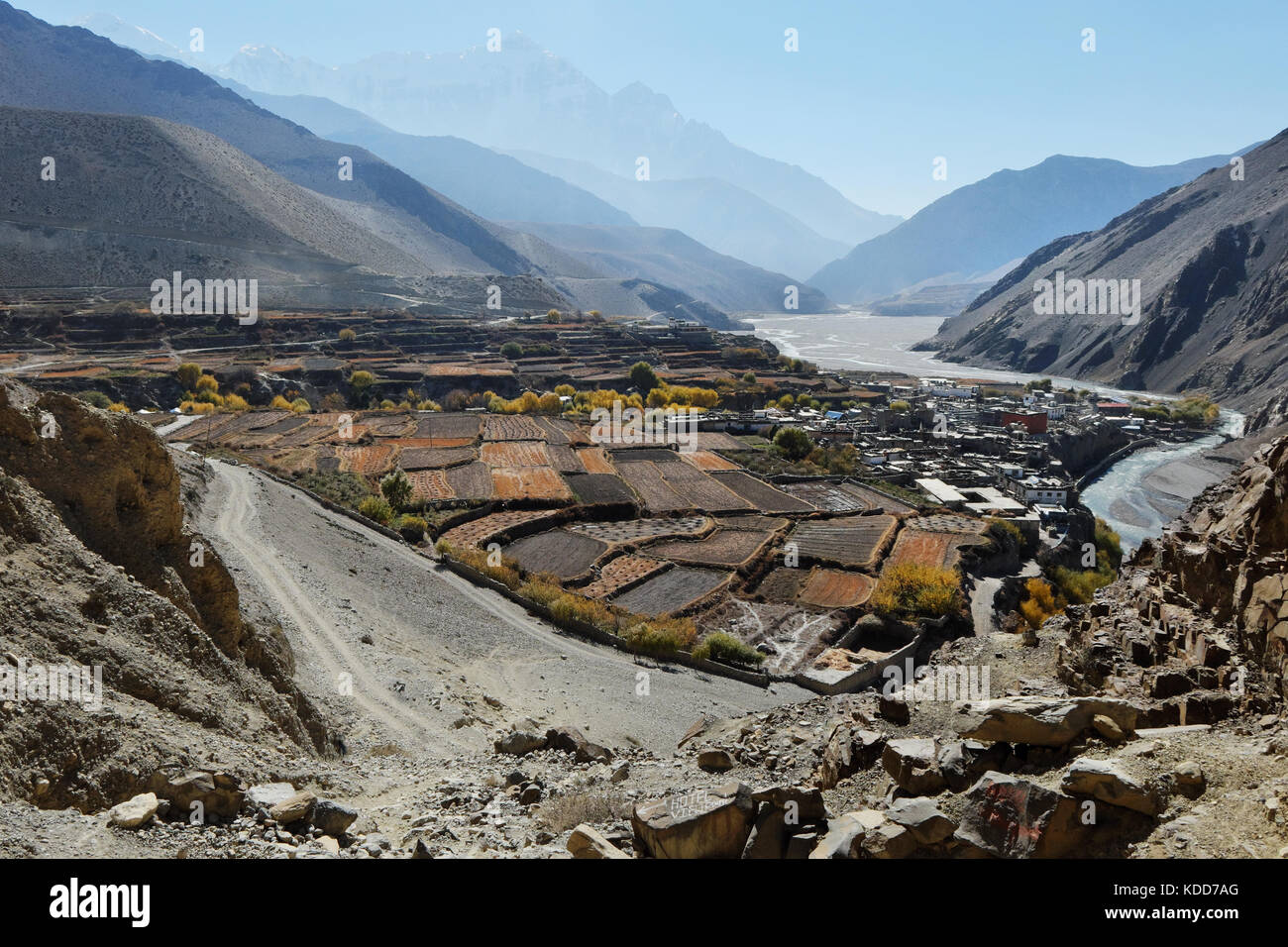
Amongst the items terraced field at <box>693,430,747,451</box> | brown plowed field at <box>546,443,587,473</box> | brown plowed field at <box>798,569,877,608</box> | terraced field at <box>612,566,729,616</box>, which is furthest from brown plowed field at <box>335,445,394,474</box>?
brown plowed field at <box>798,569,877,608</box>

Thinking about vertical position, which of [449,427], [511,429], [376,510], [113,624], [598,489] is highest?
[449,427]

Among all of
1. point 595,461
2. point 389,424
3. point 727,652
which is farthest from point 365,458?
point 727,652

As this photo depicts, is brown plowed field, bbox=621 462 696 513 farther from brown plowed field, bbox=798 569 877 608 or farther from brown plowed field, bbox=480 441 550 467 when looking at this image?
brown plowed field, bbox=798 569 877 608

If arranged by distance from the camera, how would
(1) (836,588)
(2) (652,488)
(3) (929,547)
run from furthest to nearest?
(2) (652,488)
(3) (929,547)
(1) (836,588)

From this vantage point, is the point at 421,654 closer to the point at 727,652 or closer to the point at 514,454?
the point at 727,652

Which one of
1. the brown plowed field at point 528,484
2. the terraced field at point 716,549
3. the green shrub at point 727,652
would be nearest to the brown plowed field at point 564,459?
the brown plowed field at point 528,484

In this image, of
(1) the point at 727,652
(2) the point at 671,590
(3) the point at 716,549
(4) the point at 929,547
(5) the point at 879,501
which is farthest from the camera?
(5) the point at 879,501
